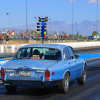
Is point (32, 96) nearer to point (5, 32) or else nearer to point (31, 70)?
point (31, 70)

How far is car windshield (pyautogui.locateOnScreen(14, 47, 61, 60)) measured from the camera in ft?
26.2

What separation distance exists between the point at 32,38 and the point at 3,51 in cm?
1650

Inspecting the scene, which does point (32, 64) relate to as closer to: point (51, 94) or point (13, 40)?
point (51, 94)

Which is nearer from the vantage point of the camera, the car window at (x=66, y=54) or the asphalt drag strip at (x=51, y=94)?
the asphalt drag strip at (x=51, y=94)

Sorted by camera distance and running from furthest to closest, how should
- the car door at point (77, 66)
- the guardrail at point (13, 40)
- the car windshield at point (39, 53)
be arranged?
the guardrail at point (13, 40)
the car door at point (77, 66)
the car windshield at point (39, 53)

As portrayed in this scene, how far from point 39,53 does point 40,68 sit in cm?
117

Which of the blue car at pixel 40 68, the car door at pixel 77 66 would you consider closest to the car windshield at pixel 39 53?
the blue car at pixel 40 68

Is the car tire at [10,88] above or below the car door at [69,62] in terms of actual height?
below

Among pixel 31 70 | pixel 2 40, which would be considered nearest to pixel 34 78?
pixel 31 70

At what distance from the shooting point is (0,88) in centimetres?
891

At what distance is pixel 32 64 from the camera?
727 centimetres

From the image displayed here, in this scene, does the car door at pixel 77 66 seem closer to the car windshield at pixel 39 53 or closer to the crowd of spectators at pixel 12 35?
the car windshield at pixel 39 53

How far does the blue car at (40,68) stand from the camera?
278 inches

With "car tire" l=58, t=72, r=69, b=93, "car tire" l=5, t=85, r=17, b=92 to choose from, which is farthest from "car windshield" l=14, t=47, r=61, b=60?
"car tire" l=5, t=85, r=17, b=92
